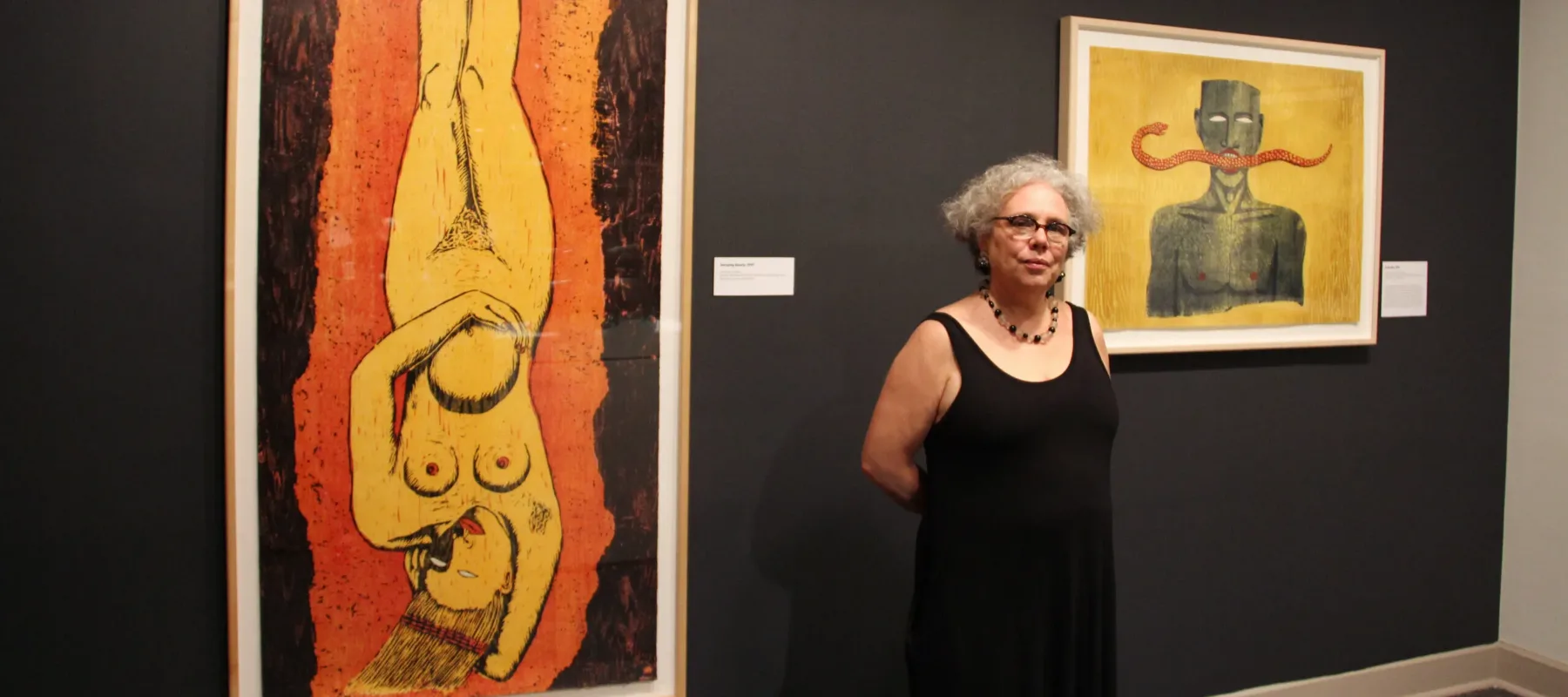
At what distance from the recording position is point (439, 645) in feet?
6.65

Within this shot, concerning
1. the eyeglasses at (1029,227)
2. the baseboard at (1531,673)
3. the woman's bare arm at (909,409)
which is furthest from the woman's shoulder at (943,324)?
the baseboard at (1531,673)

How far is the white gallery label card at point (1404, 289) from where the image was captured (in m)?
2.87

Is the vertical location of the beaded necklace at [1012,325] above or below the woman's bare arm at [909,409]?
above

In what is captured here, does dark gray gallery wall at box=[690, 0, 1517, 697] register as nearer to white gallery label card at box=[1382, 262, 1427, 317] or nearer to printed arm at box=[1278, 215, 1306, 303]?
white gallery label card at box=[1382, 262, 1427, 317]

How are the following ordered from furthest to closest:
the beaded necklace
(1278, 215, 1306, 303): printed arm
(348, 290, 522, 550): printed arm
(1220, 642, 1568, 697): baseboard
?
(1220, 642, 1568, 697): baseboard
(1278, 215, 1306, 303): printed arm
(348, 290, 522, 550): printed arm
the beaded necklace

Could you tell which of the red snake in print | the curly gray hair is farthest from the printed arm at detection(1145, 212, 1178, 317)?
the curly gray hair

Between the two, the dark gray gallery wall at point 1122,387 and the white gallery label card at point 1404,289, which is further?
the white gallery label card at point 1404,289

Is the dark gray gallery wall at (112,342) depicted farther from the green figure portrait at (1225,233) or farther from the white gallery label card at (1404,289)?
the white gallery label card at (1404,289)

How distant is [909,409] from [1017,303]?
11.9 inches

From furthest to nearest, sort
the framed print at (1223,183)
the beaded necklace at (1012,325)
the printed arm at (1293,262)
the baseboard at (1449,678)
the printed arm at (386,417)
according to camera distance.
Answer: the baseboard at (1449,678) → the printed arm at (1293,262) → the framed print at (1223,183) → the printed arm at (386,417) → the beaded necklace at (1012,325)

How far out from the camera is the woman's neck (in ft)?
6.04

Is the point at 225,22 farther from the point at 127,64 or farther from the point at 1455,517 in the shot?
the point at 1455,517


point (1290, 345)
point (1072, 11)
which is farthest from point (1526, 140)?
point (1072, 11)

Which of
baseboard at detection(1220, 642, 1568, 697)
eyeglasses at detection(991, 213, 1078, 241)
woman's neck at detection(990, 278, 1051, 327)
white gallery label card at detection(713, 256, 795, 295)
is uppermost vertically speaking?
eyeglasses at detection(991, 213, 1078, 241)
